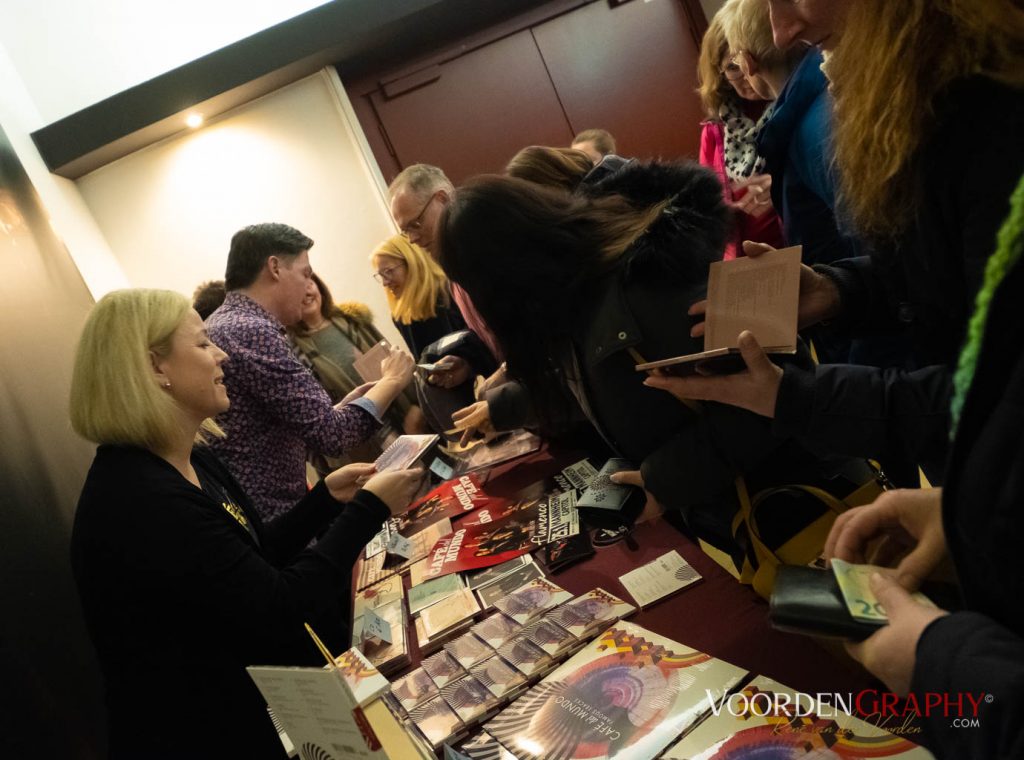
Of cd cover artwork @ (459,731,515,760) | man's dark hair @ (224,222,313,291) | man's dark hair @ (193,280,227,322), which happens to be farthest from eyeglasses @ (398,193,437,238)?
cd cover artwork @ (459,731,515,760)

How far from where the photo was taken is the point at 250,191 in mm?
4262

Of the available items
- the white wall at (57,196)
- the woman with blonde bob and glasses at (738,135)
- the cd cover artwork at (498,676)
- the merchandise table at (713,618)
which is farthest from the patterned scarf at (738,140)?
the white wall at (57,196)

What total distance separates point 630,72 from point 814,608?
4.35 m

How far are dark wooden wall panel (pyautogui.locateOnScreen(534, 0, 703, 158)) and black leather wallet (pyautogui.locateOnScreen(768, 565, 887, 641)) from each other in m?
4.07

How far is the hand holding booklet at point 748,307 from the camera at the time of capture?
1084 mm

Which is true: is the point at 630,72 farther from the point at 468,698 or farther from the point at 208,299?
the point at 468,698

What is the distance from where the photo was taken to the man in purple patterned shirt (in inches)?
88.2

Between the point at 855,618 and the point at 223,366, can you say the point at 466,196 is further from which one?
the point at 223,366

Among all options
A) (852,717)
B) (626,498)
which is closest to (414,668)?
(626,498)

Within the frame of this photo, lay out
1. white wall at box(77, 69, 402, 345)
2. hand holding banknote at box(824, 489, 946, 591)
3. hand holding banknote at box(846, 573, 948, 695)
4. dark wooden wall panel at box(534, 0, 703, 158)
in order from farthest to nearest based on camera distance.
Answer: dark wooden wall panel at box(534, 0, 703, 158)
white wall at box(77, 69, 402, 345)
hand holding banknote at box(824, 489, 946, 591)
hand holding banknote at box(846, 573, 948, 695)


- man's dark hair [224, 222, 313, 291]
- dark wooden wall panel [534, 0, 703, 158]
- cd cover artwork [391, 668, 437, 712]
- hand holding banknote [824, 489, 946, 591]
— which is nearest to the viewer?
hand holding banknote [824, 489, 946, 591]

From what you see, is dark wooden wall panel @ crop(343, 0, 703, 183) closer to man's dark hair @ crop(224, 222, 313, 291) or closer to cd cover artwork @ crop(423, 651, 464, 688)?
man's dark hair @ crop(224, 222, 313, 291)

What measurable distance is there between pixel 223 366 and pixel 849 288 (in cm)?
186

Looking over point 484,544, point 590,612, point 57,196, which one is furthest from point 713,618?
point 57,196
